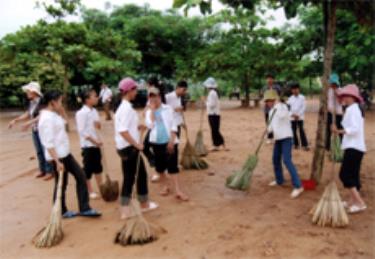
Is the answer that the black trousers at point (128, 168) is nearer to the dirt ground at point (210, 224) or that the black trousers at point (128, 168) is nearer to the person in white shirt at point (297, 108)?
the dirt ground at point (210, 224)

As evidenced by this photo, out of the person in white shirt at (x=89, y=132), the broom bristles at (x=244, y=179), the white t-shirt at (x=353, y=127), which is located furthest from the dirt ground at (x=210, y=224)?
the white t-shirt at (x=353, y=127)

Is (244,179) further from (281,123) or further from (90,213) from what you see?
(90,213)

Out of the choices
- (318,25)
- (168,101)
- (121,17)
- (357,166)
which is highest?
(121,17)

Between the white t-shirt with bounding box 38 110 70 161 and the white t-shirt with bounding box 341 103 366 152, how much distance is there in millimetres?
3312

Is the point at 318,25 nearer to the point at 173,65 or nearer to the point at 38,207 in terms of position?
the point at 173,65

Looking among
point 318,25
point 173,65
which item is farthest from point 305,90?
point 318,25

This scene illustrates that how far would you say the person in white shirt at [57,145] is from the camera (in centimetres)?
421

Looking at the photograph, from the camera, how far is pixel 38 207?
519cm

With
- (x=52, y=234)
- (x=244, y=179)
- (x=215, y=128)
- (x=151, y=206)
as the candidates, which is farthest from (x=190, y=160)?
(x=52, y=234)

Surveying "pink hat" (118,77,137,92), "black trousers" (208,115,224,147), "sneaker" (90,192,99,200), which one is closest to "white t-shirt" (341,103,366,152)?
"pink hat" (118,77,137,92)

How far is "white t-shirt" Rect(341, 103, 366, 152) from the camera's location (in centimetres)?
420

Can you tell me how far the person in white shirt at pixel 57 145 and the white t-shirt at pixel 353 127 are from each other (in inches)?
124

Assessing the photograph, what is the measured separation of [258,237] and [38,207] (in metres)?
3.15

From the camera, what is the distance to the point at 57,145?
437cm
